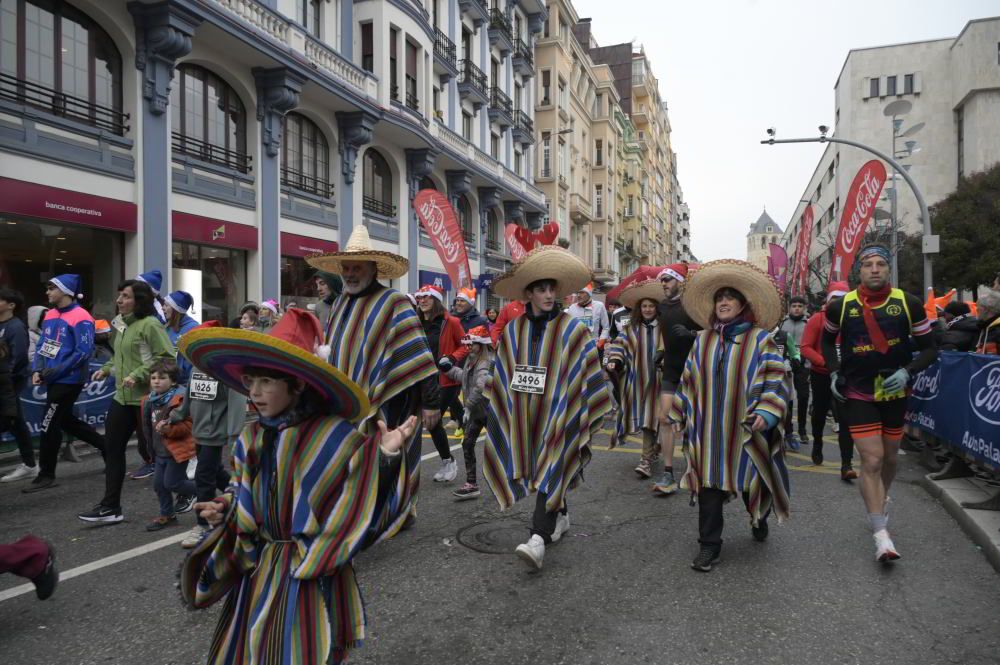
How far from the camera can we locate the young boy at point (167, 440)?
15.6 feet

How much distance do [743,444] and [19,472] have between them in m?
6.69

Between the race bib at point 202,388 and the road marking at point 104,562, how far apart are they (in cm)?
96

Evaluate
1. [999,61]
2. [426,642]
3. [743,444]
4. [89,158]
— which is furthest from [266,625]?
[999,61]

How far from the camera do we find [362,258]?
410cm

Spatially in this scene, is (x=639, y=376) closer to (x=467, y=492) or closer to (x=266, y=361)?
(x=467, y=492)

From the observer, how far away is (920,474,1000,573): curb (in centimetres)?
436

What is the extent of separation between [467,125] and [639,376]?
22996 mm

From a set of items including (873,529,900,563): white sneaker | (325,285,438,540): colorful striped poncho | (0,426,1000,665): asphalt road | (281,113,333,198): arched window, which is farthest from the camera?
(281,113,333,198): arched window

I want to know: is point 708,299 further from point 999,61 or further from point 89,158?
point 999,61

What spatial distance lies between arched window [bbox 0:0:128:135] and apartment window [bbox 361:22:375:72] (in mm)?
8344

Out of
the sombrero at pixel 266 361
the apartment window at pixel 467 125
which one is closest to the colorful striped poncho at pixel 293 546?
the sombrero at pixel 266 361

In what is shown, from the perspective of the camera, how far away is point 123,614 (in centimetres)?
348

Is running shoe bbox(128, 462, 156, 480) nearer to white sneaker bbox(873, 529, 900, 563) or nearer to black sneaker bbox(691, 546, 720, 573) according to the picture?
black sneaker bbox(691, 546, 720, 573)

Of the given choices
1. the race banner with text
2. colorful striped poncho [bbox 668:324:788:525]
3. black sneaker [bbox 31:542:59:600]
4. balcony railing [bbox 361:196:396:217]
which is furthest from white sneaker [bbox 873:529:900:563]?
balcony railing [bbox 361:196:396:217]
